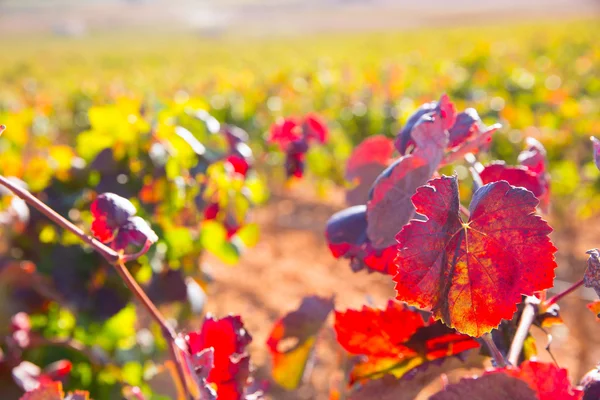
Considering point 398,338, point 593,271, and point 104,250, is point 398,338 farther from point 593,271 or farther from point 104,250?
point 104,250

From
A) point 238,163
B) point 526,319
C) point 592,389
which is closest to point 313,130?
point 238,163

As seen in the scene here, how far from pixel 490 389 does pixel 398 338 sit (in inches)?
8.2

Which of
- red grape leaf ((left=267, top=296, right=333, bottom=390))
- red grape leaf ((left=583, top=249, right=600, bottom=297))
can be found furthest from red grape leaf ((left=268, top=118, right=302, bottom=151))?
red grape leaf ((left=583, top=249, right=600, bottom=297))

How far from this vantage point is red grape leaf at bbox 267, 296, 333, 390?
92 centimetres

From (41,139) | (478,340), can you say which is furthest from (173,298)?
(41,139)

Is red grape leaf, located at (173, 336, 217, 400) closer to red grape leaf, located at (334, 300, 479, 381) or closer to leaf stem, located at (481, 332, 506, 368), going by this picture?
red grape leaf, located at (334, 300, 479, 381)

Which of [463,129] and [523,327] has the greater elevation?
[463,129]

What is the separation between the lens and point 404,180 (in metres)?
0.70

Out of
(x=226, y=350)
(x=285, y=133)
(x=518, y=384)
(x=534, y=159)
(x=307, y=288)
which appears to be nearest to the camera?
(x=518, y=384)

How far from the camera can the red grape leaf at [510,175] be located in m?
0.78

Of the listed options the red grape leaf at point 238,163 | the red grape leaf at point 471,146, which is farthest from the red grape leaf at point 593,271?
the red grape leaf at point 238,163

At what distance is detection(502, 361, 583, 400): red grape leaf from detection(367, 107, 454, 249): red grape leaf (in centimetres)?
22

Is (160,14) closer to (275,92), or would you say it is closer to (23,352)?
(275,92)

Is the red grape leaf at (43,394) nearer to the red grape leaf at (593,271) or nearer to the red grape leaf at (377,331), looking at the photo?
the red grape leaf at (377,331)
